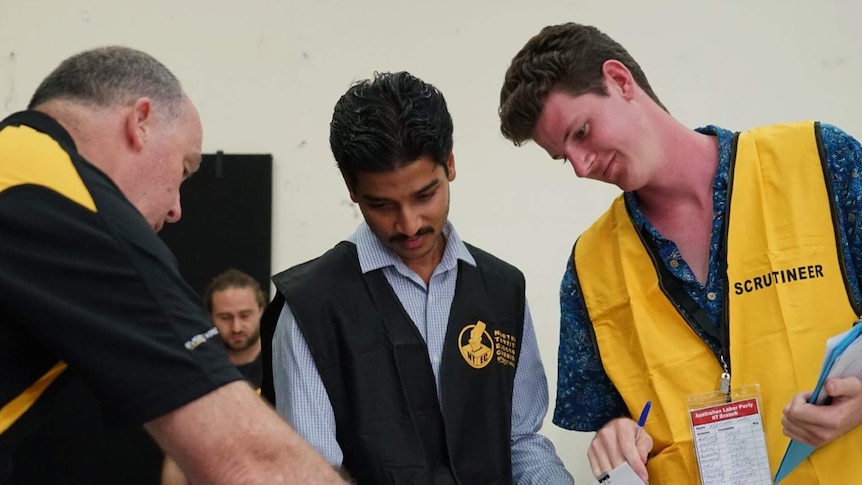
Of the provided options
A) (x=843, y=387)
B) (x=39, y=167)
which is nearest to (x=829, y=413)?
(x=843, y=387)

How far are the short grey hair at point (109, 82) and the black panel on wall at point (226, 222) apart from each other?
5.59ft

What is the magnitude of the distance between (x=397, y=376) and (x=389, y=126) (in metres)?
0.43

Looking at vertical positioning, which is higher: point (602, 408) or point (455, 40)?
point (455, 40)

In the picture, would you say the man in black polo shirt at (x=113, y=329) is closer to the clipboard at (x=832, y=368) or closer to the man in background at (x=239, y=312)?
the clipboard at (x=832, y=368)

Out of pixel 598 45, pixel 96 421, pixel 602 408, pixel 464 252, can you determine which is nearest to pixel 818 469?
pixel 602 408

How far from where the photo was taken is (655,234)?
1.55m

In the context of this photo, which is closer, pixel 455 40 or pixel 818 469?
pixel 818 469

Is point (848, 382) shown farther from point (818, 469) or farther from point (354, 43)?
point (354, 43)

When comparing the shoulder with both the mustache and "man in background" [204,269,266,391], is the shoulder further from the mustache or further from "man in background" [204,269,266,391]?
"man in background" [204,269,266,391]

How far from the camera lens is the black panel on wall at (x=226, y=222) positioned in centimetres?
299

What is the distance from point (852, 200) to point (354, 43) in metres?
2.06

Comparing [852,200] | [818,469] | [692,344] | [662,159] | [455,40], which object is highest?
[455,40]

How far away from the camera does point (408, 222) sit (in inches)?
58.4

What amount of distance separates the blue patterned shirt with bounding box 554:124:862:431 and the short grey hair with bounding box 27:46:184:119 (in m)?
0.83
